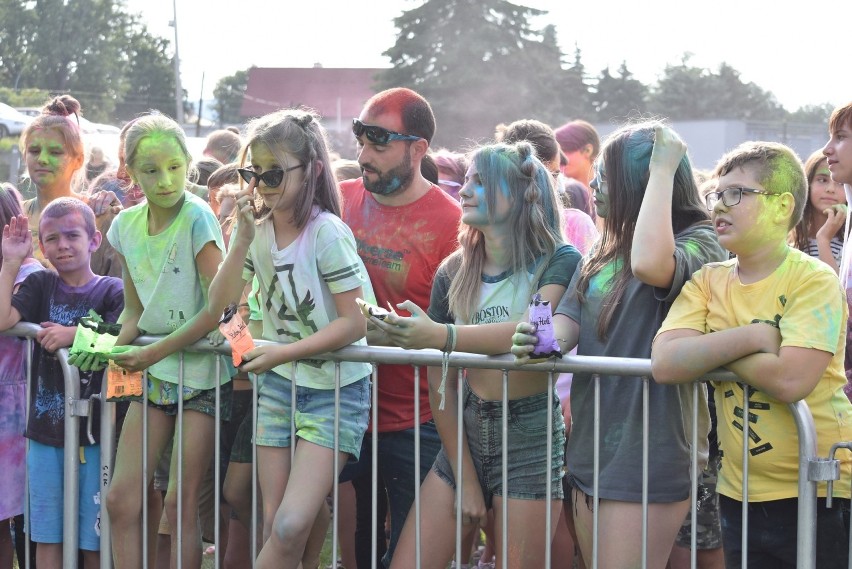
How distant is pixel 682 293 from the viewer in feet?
11.3

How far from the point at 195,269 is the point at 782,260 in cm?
226

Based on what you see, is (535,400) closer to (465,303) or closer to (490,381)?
(490,381)

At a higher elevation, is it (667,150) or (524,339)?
(667,150)

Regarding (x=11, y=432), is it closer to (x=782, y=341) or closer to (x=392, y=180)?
(x=392, y=180)

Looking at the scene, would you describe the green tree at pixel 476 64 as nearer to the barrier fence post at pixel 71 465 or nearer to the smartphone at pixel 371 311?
the barrier fence post at pixel 71 465

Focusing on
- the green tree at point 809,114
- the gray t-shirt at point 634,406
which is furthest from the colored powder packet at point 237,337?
the green tree at point 809,114

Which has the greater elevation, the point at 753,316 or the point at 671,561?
the point at 753,316

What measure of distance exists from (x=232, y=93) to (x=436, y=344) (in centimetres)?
8638

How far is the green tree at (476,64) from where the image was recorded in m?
49.1

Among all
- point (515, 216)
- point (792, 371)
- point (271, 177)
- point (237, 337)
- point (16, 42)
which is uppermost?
point (16, 42)

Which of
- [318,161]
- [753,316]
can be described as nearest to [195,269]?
[318,161]

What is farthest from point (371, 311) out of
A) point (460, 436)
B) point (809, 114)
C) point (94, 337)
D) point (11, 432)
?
point (809, 114)

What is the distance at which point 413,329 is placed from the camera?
3574 millimetres

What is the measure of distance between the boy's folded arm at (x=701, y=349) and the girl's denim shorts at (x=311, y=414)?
123 cm
